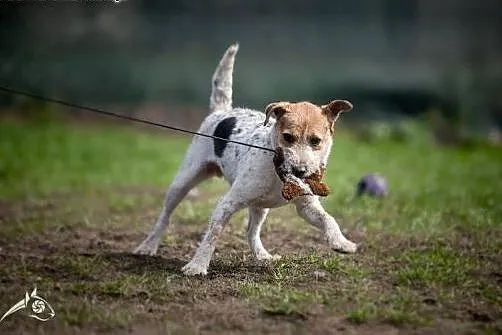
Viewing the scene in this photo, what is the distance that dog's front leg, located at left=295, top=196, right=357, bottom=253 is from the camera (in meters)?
5.71

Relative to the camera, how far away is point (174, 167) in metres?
12.0

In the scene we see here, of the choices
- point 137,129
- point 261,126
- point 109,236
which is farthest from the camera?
point 137,129

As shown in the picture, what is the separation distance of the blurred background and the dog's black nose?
976 centimetres

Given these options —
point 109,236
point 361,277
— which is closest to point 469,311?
point 361,277

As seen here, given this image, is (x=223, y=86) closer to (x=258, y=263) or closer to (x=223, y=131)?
(x=223, y=131)

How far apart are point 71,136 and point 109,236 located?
7.44 metres

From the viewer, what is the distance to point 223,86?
701 centimetres

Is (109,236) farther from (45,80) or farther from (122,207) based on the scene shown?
(45,80)

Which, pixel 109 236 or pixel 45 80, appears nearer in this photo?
pixel 109 236

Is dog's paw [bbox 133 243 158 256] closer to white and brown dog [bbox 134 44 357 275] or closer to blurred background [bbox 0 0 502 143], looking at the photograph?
white and brown dog [bbox 134 44 357 275]

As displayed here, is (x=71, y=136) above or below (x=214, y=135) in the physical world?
below

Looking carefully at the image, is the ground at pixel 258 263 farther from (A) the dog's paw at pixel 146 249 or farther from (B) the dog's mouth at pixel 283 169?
(B) the dog's mouth at pixel 283 169
